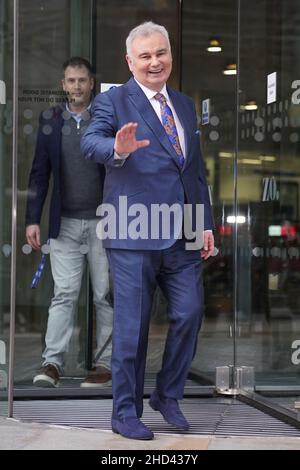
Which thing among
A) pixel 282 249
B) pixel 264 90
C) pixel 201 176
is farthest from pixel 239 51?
pixel 201 176

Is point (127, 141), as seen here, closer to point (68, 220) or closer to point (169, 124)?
point (169, 124)

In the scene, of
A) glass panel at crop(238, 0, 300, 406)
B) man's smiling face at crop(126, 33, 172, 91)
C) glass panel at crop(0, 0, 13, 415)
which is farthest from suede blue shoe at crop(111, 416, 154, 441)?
glass panel at crop(238, 0, 300, 406)

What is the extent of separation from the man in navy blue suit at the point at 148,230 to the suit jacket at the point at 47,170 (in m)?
1.12

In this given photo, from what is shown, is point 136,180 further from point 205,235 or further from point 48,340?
point 48,340

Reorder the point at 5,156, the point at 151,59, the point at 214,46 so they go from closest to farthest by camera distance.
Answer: the point at 151,59 < the point at 5,156 < the point at 214,46

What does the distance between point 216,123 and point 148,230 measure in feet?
5.79

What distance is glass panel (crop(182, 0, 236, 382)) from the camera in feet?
18.8

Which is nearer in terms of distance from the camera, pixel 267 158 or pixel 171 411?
pixel 171 411

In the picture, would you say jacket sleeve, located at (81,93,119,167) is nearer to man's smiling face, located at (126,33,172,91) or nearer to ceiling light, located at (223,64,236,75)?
man's smiling face, located at (126,33,172,91)

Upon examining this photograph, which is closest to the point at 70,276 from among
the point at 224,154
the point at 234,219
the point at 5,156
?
the point at 5,156

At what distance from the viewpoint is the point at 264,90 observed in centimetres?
573

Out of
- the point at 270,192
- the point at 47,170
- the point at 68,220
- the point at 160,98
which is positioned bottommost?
the point at 68,220

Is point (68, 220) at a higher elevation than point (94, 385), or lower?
higher

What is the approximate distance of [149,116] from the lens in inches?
163
